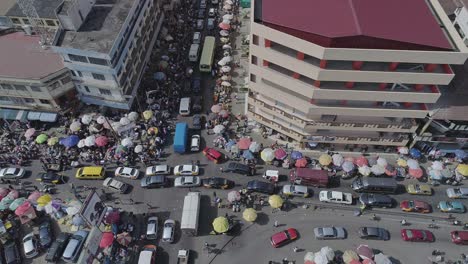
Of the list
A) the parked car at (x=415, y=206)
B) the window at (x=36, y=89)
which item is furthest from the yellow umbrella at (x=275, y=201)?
the window at (x=36, y=89)

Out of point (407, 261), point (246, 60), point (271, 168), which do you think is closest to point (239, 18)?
point (246, 60)

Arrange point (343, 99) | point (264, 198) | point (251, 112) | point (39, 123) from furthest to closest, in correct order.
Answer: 1. point (39, 123)
2. point (251, 112)
3. point (264, 198)
4. point (343, 99)

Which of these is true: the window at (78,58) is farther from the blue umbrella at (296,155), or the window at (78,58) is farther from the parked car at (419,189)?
the parked car at (419,189)

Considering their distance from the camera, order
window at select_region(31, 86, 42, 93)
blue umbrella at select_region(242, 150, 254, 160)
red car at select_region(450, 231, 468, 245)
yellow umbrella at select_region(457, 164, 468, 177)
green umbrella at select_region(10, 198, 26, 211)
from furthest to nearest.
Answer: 1. window at select_region(31, 86, 42, 93)
2. blue umbrella at select_region(242, 150, 254, 160)
3. yellow umbrella at select_region(457, 164, 468, 177)
4. green umbrella at select_region(10, 198, 26, 211)
5. red car at select_region(450, 231, 468, 245)

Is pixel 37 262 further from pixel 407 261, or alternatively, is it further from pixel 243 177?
pixel 407 261

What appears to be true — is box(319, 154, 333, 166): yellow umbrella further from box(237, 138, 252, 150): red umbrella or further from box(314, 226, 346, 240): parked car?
box(237, 138, 252, 150): red umbrella

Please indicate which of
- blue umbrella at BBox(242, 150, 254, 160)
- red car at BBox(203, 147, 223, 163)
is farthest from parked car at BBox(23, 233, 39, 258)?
blue umbrella at BBox(242, 150, 254, 160)
